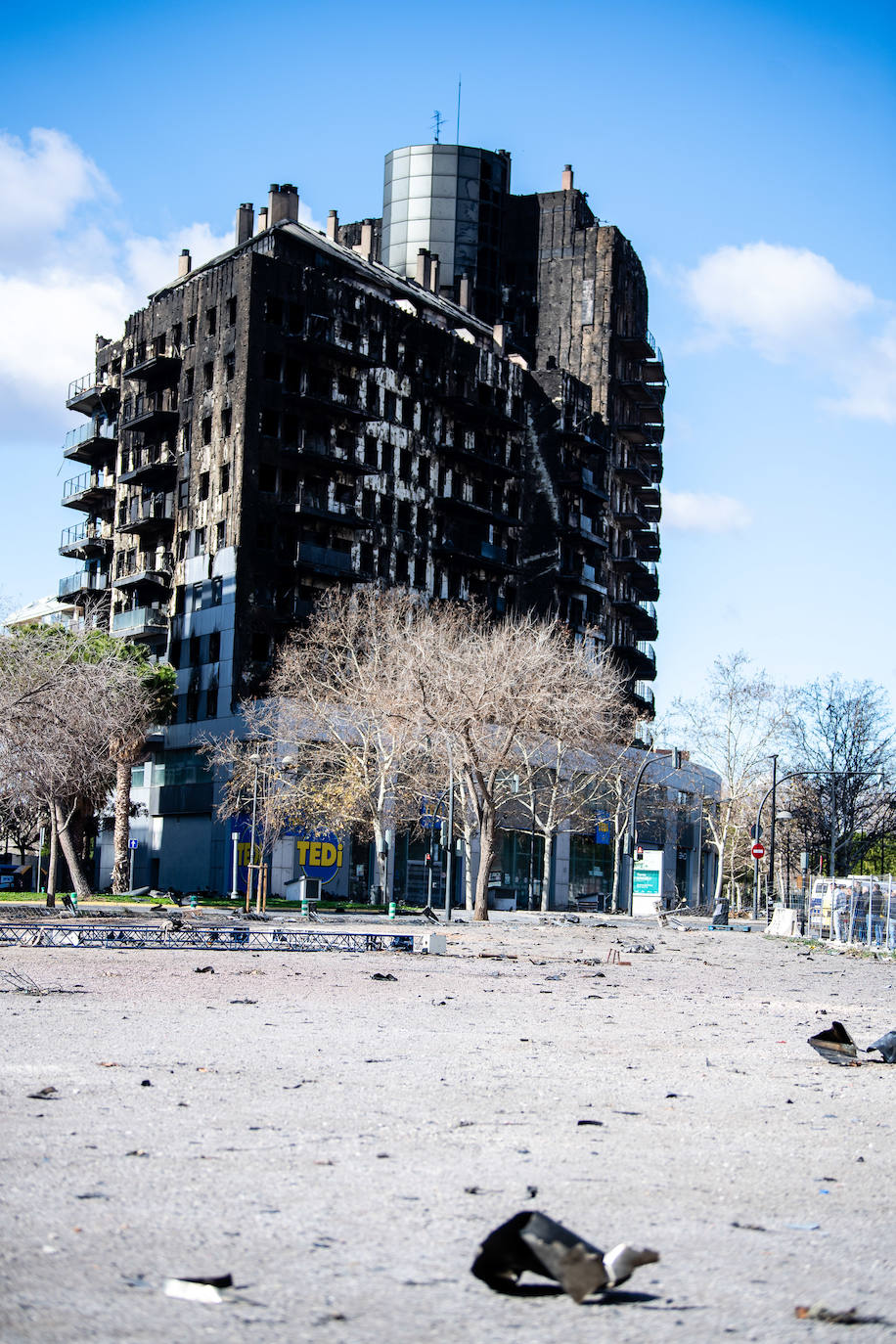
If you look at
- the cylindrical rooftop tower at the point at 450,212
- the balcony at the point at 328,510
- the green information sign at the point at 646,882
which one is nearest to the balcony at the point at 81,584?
the balcony at the point at 328,510

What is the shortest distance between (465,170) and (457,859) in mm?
60227

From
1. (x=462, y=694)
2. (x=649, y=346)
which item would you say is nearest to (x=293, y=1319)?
(x=462, y=694)

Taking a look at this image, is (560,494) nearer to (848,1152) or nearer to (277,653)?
(277,653)

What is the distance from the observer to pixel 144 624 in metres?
72.9

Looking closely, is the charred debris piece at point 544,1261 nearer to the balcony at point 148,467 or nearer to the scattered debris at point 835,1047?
the scattered debris at point 835,1047

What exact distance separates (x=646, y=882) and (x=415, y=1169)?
176ft

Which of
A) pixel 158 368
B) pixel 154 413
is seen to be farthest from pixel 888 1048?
pixel 158 368

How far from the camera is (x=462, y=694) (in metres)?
43.7

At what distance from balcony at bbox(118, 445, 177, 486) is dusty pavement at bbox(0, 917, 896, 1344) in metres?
61.8

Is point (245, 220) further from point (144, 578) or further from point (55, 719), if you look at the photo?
point (55, 719)

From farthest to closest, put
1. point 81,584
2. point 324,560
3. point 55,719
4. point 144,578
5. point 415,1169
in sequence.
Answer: point 81,584
point 144,578
point 324,560
point 55,719
point 415,1169

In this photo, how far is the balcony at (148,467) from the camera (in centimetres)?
7506

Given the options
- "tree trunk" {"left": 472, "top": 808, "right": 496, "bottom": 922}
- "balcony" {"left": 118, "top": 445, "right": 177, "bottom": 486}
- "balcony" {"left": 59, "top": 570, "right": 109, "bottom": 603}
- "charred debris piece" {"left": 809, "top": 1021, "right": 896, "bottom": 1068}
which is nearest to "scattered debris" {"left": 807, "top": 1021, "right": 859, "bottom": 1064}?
"charred debris piece" {"left": 809, "top": 1021, "right": 896, "bottom": 1068}

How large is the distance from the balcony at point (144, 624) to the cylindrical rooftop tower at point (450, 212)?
134 feet
